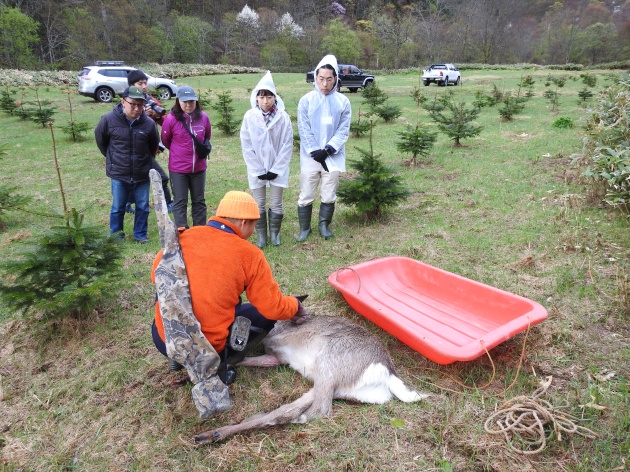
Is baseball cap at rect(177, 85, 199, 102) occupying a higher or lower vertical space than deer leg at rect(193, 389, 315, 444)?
higher

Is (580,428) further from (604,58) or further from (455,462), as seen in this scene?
(604,58)

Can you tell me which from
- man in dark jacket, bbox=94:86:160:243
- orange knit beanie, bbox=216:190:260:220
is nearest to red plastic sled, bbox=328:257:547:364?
orange knit beanie, bbox=216:190:260:220

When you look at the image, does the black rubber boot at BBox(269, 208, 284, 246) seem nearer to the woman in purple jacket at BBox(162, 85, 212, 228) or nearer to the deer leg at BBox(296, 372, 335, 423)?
the woman in purple jacket at BBox(162, 85, 212, 228)

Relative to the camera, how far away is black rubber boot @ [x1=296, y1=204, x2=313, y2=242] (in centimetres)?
504

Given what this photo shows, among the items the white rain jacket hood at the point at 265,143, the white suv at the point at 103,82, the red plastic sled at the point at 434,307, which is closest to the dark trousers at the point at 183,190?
the white rain jacket hood at the point at 265,143

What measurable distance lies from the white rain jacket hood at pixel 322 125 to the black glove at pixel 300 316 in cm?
230

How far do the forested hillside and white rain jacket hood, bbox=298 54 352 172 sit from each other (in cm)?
3854

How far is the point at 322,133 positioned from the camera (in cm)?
484

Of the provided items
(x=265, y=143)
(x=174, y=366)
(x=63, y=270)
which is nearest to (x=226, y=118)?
(x=265, y=143)

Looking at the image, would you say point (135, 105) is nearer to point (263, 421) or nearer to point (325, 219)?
point (325, 219)

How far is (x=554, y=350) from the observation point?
9.43 ft

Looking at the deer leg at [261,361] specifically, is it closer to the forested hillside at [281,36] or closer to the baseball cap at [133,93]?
the baseball cap at [133,93]

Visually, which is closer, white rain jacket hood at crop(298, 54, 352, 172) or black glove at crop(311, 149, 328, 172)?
black glove at crop(311, 149, 328, 172)

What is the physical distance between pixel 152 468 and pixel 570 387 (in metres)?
2.46
